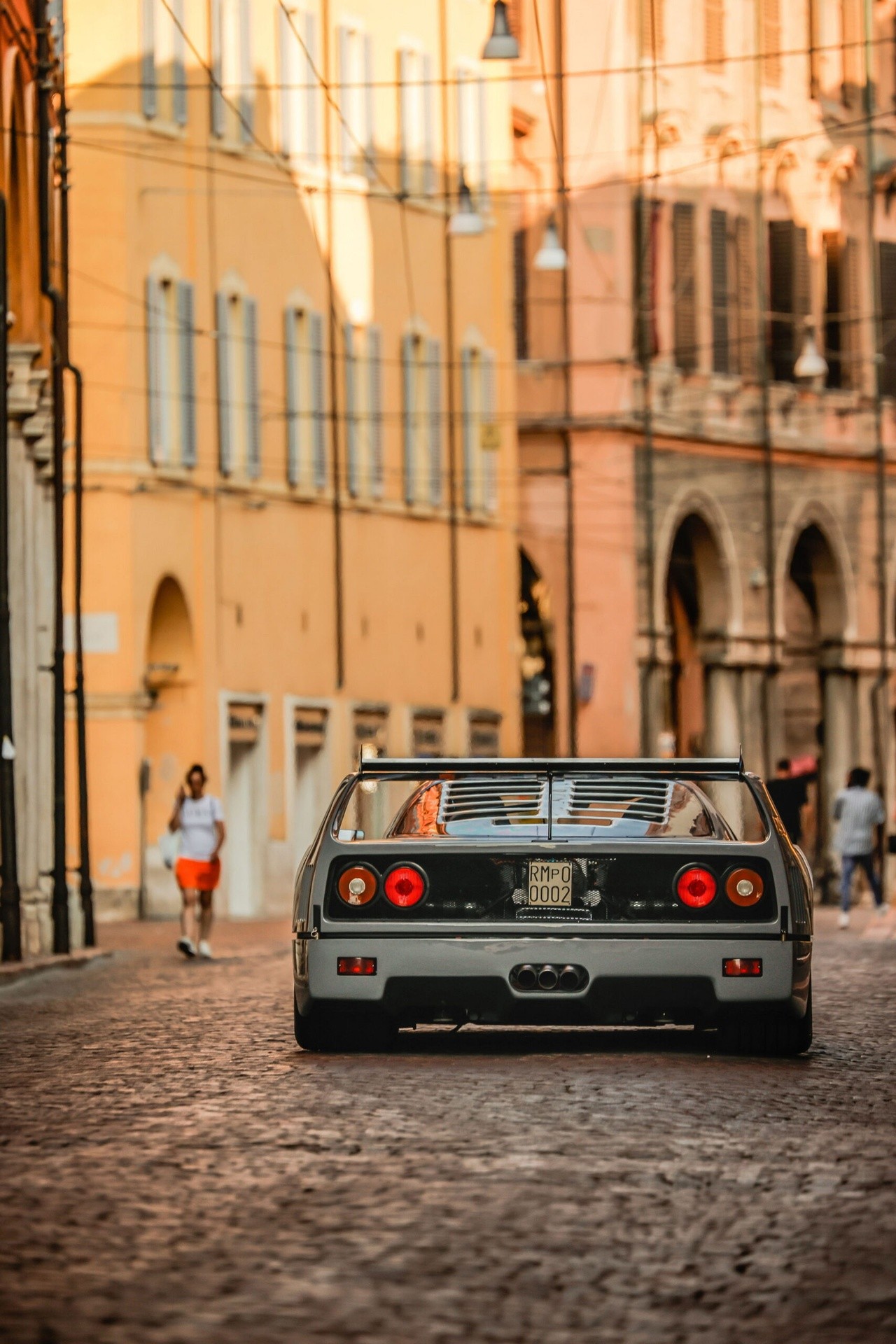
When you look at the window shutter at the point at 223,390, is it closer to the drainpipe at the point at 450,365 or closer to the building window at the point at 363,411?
the building window at the point at 363,411

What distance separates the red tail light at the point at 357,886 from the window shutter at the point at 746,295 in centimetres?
4136

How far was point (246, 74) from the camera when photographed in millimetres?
42250

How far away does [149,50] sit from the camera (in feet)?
132

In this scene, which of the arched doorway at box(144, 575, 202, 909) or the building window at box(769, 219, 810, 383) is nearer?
the arched doorway at box(144, 575, 202, 909)

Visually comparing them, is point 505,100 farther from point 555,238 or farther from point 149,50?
point 149,50

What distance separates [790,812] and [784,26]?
25.0 metres

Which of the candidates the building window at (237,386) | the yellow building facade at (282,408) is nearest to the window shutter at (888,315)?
the yellow building facade at (282,408)

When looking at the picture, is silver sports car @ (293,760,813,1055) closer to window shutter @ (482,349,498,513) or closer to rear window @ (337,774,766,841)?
rear window @ (337,774,766,841)

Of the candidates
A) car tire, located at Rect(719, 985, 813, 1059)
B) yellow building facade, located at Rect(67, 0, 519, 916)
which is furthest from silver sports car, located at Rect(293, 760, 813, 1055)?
yellow building facade, located at Rect(67, 0, 519, 916)

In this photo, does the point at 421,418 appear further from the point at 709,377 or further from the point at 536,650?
the point at 709,377

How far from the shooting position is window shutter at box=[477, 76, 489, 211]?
4862 cm

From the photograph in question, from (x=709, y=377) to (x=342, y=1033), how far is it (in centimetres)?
4013

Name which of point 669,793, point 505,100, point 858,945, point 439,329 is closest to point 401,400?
point 439,329

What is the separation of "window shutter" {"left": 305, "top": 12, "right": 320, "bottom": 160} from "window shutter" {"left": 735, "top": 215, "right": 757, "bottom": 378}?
11.9m
